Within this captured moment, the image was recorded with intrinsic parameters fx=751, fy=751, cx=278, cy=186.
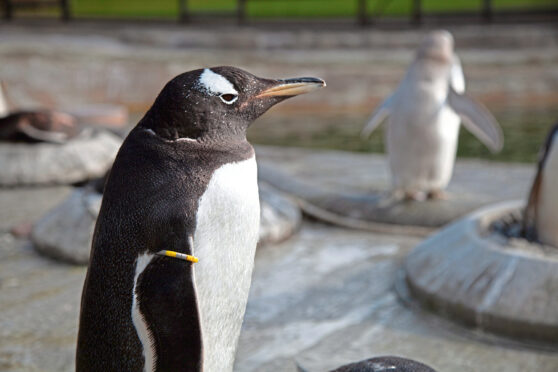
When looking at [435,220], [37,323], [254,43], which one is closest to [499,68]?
[254,43]

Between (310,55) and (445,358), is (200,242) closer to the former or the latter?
(445,358)

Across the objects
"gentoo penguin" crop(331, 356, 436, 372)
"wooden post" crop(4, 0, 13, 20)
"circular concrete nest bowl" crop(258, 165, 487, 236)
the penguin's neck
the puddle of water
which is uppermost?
the penguin's neck

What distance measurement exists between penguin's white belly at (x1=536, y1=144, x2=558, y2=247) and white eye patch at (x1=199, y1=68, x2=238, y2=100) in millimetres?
1810

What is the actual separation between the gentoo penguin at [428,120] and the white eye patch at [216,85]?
3065 millimetres

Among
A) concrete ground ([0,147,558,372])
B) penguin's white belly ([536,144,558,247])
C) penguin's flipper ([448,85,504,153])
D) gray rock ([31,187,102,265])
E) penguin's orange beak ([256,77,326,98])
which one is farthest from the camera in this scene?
penguin's flipper ([448,85,504,153])

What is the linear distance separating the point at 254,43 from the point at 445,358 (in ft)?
41.8

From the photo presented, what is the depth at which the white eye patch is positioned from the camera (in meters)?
1.78

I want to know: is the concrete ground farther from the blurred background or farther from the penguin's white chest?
the blurred background

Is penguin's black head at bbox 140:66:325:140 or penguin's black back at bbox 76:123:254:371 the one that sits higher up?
penguin's black head at bbox 140:66:325:140

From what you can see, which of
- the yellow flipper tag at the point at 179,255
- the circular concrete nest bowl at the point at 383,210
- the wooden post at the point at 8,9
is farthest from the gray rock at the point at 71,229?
the wooden post at the point at 8,9

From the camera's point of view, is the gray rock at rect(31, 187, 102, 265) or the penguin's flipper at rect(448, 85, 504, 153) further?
the penguin's flipper at rect(448, 85, 504, 153)

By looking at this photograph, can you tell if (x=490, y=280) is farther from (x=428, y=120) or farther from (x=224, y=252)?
(x=428, y=120)

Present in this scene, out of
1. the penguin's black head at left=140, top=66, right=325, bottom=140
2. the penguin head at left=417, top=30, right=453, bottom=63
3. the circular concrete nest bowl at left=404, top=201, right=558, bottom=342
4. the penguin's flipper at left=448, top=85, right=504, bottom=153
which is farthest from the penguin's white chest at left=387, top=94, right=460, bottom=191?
the penguin's black head at left=140, top=66, right=325, bottom=140

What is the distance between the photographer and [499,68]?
13102 mm
